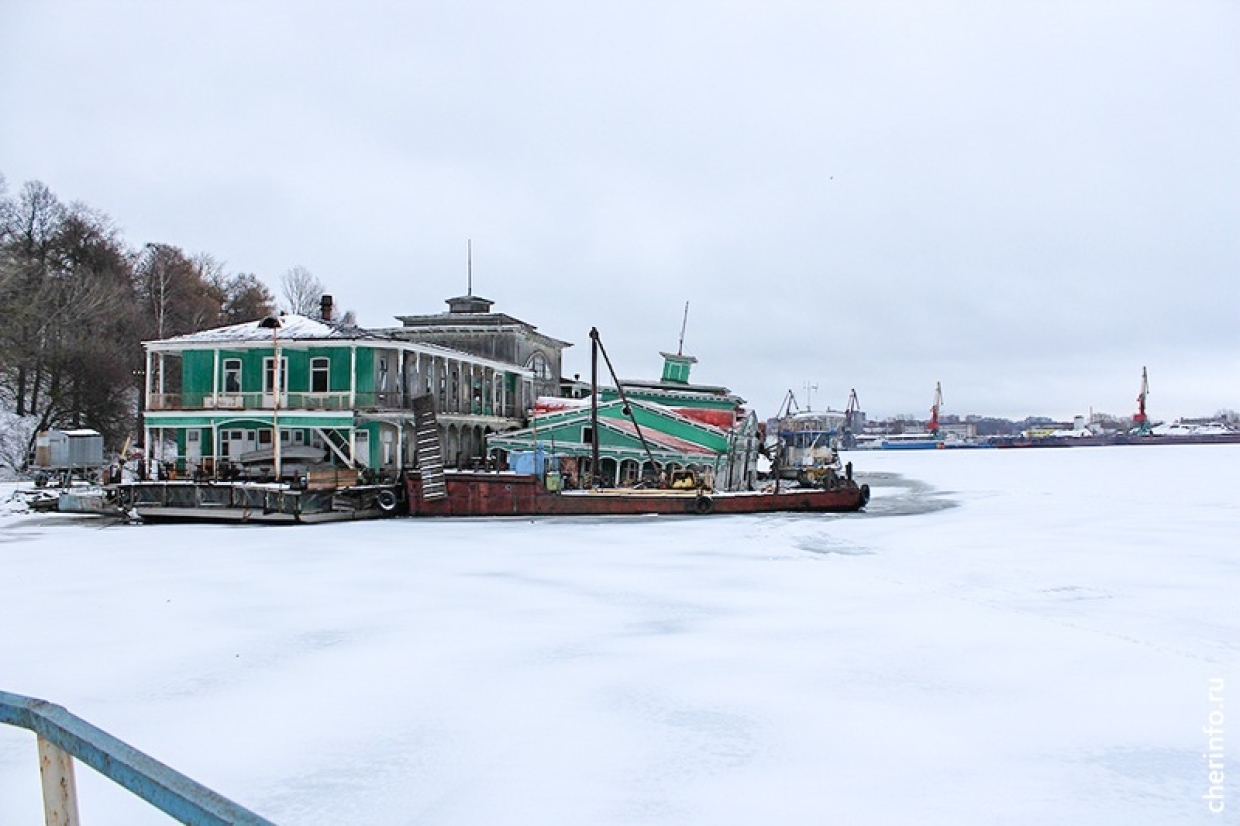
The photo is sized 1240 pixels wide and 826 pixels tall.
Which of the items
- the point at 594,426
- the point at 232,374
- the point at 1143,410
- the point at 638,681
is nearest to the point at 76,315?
the point at 232,374

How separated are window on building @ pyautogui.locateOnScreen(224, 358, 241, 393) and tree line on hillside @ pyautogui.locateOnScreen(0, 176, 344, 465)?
1836 cm

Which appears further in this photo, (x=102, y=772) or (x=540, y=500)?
(x=540, y=500)

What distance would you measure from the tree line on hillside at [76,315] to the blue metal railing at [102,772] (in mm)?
53223

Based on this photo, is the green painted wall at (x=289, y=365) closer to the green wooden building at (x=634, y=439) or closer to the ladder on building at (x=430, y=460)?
the ladder on building at (x=430, y=460)

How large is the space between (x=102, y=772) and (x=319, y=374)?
118 ft

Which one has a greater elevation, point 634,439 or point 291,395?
point 291,395


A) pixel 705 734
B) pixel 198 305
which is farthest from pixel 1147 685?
pixel 198 305

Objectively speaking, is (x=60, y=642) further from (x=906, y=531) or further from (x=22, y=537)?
(x=906, y=531)

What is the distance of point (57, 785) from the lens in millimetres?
3143

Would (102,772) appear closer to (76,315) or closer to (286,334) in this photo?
(286,334)

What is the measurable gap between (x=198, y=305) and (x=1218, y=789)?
241 feet

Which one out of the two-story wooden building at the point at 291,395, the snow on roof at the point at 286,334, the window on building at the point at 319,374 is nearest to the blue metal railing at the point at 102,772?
the two-story wooden building at the point at 291,395

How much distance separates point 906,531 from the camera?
3083 centimetres

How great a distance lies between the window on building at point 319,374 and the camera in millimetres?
36969
